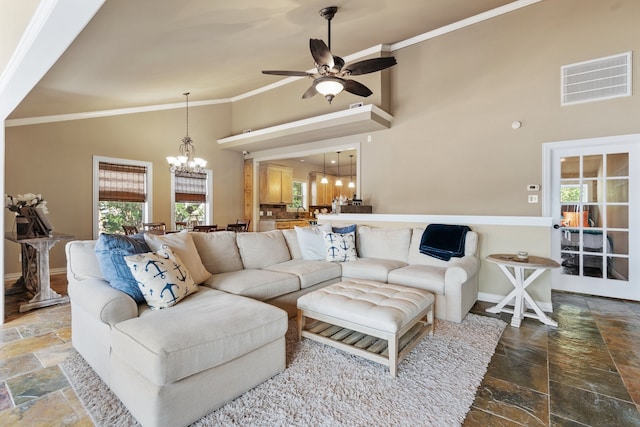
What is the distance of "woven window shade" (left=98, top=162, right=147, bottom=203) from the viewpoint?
5.59 m

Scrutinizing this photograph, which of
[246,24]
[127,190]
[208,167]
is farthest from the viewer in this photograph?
[208,167]

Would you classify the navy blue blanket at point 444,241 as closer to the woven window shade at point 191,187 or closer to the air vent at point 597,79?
the air vent at point 597,79

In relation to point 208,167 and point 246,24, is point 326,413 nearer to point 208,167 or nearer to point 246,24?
point 246,24

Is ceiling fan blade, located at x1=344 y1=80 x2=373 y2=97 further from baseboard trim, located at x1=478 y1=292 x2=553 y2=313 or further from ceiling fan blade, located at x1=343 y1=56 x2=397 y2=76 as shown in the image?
baseboard trim, located at x1=478 y1=292 x2=553 y2=313

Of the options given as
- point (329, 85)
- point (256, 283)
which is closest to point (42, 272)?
point (256, 283)

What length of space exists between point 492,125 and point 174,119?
5879mm

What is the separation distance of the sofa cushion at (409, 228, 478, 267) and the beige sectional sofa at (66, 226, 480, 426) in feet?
1.00

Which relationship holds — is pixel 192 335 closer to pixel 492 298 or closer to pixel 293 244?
pixel 293 244

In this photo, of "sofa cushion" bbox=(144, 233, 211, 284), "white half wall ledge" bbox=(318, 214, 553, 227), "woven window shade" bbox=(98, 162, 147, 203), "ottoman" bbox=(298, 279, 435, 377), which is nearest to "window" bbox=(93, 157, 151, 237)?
"woven window shade" bbox=(98, 162, 147, 203)

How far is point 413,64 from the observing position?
5.22 m

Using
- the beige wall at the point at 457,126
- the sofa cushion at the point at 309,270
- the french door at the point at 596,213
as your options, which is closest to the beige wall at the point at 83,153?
the beige wall at the point at 457,126

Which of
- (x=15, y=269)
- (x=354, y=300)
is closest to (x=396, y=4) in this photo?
(x=354, y=300)

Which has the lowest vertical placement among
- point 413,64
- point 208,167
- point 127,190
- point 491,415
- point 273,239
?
point 491,415

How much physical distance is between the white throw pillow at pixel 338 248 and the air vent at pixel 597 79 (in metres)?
3.36
